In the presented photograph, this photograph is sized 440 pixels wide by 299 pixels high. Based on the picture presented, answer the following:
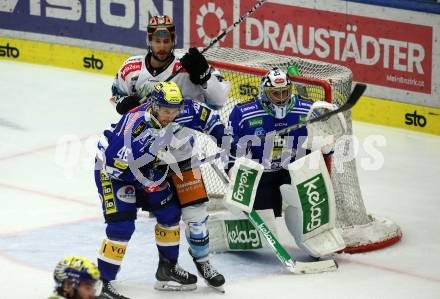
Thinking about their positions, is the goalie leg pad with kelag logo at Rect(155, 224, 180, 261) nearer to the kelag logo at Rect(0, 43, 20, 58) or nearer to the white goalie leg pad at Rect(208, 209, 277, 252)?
the white goalie leg pad at Rect(208, 209, 277, 252)

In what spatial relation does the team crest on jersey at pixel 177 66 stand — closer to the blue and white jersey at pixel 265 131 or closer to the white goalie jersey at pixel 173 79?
the white goalie jersey at pixel 173 79

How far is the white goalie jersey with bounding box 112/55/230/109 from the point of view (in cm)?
743

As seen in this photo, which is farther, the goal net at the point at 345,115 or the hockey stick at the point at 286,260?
the goal net at the point at 345,115

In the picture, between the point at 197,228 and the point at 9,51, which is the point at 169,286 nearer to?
the point at 197,228

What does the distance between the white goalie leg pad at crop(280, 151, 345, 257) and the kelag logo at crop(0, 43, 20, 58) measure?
210 inches

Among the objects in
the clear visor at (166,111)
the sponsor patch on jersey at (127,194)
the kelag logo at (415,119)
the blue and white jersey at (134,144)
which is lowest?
the kelag logo at (415,119)

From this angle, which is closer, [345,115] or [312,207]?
[312,207]

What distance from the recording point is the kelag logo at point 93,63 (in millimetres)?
11852

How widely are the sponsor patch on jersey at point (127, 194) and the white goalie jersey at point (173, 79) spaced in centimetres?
83

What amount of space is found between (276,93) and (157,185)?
1.00m

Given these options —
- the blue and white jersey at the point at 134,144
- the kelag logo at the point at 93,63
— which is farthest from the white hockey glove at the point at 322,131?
the kelag logo at the point at 93,63

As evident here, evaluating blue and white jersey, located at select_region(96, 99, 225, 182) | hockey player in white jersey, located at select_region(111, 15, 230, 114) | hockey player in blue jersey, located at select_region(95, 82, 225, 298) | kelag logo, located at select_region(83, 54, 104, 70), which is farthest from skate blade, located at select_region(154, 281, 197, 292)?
kelag logo, located at select_region(83, 54, 104, 70)

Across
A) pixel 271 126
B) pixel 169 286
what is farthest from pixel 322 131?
pixel 169 286

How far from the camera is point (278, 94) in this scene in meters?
7.41
